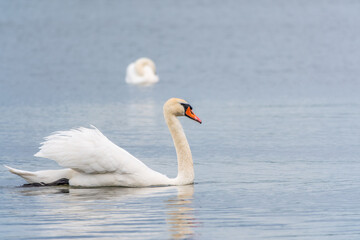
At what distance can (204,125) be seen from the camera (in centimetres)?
1681

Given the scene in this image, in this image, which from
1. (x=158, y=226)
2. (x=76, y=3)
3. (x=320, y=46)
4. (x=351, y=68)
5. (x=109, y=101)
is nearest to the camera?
(x=158, y=226)

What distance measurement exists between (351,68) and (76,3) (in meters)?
49.9

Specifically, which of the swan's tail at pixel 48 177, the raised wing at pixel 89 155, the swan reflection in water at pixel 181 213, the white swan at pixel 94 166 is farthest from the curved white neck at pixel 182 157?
the swan's tail at pixel 48 177

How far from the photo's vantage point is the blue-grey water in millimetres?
9070

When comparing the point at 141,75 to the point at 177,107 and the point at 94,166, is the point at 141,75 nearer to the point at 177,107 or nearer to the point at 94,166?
the point at 177,107

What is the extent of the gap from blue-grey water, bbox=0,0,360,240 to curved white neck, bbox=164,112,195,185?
0.52 feet

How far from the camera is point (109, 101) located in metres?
21.3

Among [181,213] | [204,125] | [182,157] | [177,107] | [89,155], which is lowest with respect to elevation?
[181,213]

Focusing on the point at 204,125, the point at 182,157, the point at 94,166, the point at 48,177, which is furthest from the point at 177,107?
the point at 204,125

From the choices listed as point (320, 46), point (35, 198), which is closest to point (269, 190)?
point (35, 198)

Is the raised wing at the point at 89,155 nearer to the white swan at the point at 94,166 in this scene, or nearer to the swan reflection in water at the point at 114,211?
the white swan at the point at 94,166

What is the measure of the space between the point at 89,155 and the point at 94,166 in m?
0.15

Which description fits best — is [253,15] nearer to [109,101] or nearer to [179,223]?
[109,101]

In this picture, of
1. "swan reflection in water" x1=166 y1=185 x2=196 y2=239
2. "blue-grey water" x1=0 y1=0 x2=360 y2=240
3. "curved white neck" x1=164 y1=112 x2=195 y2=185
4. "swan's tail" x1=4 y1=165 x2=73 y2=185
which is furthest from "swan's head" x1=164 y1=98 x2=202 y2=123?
"swan's tail" x1=4 y1=165 x2=73 y2=185
